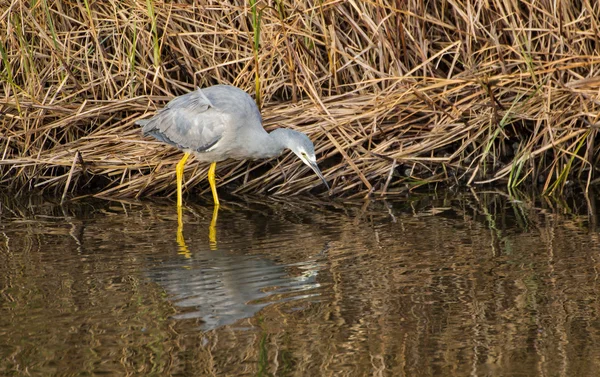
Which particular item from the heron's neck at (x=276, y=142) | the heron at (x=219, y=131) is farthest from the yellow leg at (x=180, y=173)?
the heron's neck at (x=276, y=142)

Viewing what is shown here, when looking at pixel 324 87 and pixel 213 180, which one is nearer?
pixel 213 180

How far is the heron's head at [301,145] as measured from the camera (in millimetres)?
5781

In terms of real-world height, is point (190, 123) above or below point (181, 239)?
above

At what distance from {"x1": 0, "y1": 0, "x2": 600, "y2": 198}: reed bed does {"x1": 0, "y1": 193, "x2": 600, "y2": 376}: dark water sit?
0.52 m

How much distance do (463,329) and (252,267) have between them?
1.32 metres

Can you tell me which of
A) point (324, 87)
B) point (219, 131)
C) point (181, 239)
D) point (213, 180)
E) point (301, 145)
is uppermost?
point (324, 87)

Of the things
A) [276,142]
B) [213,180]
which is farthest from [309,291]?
[213,180]

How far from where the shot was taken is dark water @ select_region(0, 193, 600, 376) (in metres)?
3.30

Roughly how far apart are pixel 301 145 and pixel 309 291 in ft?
6.02

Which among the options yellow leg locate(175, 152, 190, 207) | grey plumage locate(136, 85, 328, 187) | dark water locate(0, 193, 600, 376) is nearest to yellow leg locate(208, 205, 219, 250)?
dark water locate(0, 193, 600, 376)

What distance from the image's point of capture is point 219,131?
6.08m

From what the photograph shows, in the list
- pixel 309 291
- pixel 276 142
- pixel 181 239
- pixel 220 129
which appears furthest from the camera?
pixel 220 129

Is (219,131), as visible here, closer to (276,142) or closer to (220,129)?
(220,129)

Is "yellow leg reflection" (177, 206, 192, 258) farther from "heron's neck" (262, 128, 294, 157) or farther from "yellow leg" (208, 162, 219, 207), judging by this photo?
"heron's neck" (262, 128, 294, 157)
